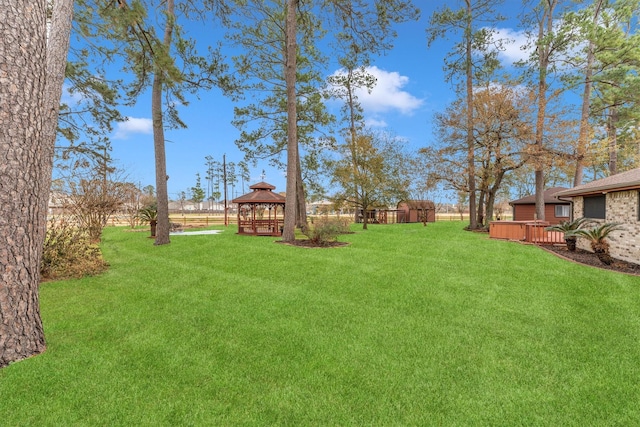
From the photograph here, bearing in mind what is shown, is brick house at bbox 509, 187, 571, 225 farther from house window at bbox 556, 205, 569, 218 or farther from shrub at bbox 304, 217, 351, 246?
shrub at bbox 304, 217, 351, 246

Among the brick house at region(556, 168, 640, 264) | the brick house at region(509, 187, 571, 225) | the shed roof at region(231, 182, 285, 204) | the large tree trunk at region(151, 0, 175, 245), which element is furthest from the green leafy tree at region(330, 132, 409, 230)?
the large tree trunk at region(151, 0, 175, 245)

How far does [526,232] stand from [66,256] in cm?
1746

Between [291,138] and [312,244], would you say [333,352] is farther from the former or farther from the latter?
[291,138]

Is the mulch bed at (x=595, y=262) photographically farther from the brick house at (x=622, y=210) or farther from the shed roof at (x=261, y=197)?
the shed roof at (x=261, y=197)

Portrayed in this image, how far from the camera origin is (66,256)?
25.0 feet

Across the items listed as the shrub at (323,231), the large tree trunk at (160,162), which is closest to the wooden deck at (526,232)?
the shrub at (323,231)

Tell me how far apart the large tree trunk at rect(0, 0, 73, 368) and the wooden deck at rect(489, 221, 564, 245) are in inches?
629

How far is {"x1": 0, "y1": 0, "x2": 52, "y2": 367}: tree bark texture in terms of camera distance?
117 inches

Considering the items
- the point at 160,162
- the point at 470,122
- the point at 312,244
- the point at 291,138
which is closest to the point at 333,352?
the point at 312,244

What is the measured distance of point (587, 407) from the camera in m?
2.65

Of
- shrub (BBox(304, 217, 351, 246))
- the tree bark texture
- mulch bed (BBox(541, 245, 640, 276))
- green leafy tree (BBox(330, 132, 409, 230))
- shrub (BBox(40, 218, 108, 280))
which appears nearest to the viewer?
the tree bark texture

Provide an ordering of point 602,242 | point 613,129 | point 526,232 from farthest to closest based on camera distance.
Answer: point 613,129 < point 526,232 < point 602,242

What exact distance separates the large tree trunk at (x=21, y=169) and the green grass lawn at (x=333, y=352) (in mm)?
436

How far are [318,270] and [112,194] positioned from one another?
11.9 metres
